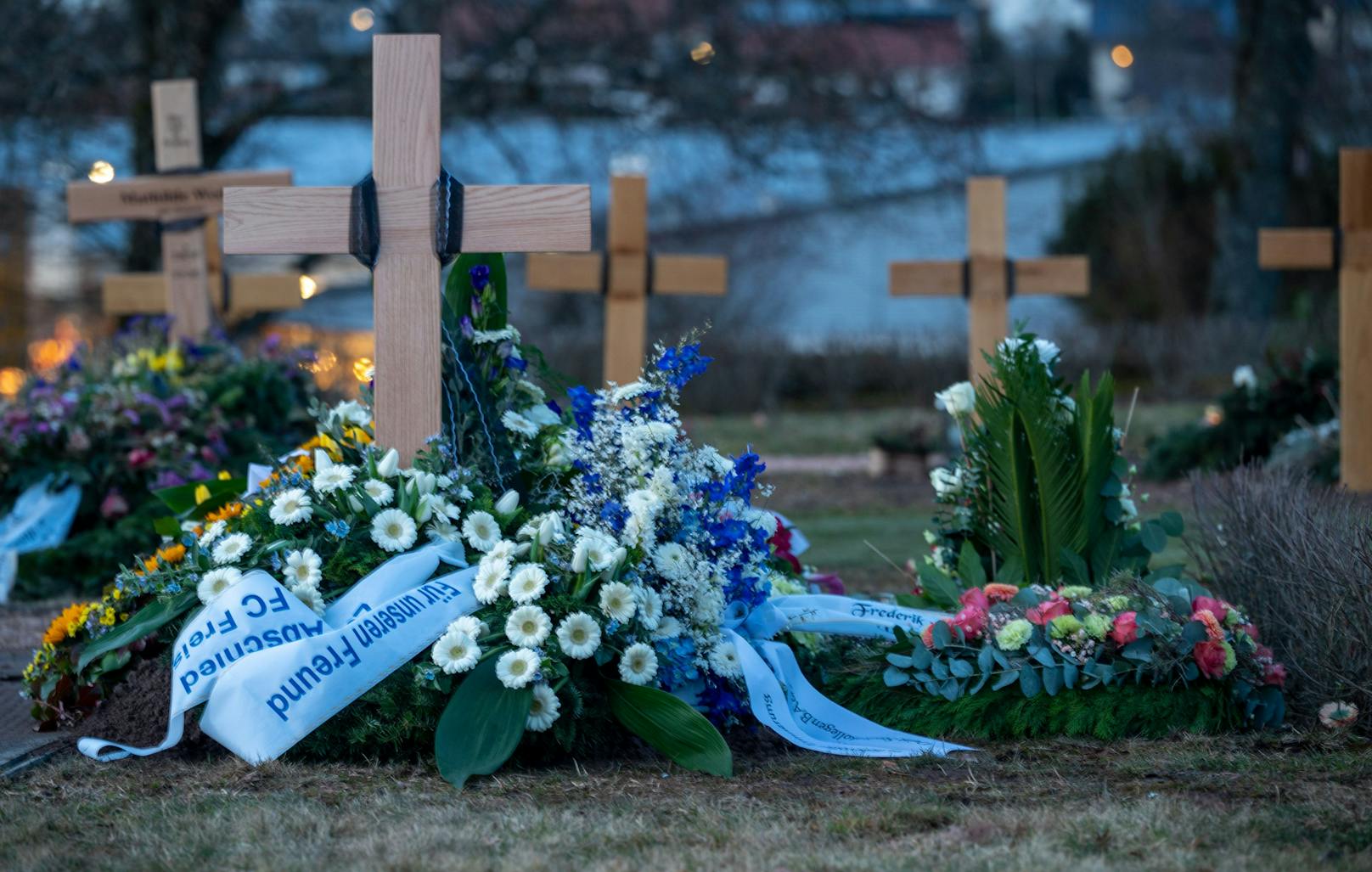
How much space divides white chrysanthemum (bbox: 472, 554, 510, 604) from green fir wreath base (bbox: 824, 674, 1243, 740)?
49.3 inches

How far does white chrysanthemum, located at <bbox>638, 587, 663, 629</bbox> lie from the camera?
409cm

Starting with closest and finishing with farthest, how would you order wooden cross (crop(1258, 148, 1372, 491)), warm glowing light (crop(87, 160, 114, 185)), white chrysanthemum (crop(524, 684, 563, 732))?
white chrysanthemum (crop(524, 684, 563, 732)) → wooden cross (crop(1258, 148, 1372, 491)) → warm glowing light (crop(87, 160, 114, 185))

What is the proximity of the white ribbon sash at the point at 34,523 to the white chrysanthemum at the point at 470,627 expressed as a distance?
4.37m

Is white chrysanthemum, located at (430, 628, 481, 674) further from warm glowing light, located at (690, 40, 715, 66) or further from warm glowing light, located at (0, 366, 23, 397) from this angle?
warm glowing light, located at (690, 40, 715, 66)

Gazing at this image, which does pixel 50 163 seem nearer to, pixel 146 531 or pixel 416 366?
pixel 146 531

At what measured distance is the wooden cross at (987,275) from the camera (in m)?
8.34

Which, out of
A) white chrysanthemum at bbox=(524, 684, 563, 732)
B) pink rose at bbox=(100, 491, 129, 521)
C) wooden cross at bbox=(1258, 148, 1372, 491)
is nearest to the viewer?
white chrysanthemum at bbox=(524, 684, 563, 732)

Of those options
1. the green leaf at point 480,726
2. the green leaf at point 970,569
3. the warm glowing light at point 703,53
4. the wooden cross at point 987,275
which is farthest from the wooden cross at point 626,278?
the warm glowing light at point 703,53

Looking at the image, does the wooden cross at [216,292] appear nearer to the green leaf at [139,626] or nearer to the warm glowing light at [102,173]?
the warm glowing light at [102,173]

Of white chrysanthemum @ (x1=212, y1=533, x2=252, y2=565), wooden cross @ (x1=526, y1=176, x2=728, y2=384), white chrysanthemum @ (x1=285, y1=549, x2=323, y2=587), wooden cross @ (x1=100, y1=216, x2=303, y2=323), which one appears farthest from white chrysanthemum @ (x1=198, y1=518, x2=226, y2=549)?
wooden cross @ (x1=100, y1=216, x2=303, y2=323)

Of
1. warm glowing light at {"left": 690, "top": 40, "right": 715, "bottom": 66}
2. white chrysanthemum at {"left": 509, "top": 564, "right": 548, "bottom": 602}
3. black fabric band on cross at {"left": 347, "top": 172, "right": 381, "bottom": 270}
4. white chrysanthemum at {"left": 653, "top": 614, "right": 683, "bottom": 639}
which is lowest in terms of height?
white chrysanthemum at {"left": 653, "top": 614, "right": 683, "bottom": 639}

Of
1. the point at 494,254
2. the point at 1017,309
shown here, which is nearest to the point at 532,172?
the point at 494,254

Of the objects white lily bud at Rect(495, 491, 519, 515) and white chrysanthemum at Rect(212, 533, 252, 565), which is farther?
white lily bud at Rect(495, 491, 519, 515)

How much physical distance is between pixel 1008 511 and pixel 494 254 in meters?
1.99
